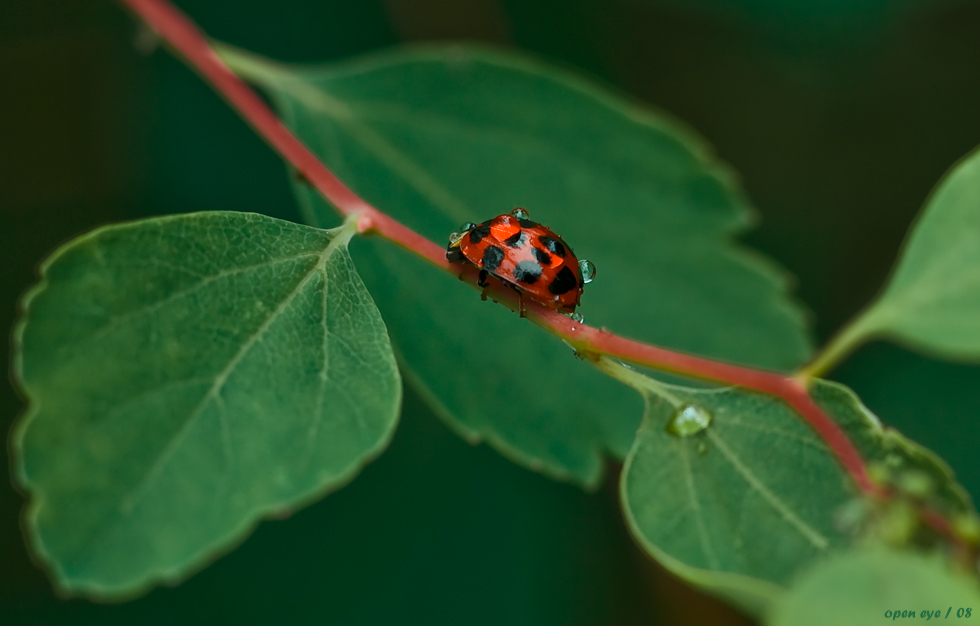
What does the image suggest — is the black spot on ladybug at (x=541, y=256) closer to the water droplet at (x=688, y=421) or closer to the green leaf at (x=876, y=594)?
the water droplet at (x=688, y=421)

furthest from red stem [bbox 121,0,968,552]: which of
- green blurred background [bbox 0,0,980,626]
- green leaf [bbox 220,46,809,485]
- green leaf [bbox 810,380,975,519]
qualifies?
green blurred background [bbox 0,0,980,626]

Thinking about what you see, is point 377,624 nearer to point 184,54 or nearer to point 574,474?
point 574,474

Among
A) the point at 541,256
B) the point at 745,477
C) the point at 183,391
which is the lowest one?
the point at 745,477

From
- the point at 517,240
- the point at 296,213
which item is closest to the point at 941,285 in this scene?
the point at 517,240

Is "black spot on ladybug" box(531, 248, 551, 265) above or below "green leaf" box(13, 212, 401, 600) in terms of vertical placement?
below

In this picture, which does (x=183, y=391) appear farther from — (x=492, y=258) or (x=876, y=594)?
(x=876, y=594)

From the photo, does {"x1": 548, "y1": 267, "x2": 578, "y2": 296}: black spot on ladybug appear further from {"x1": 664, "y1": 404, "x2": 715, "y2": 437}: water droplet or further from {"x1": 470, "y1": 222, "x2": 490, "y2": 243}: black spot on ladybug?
{"x1": 664, "y1": 404, "x2": 715, "y2": 437}: water droplet

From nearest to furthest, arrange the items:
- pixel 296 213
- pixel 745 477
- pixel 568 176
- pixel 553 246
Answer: pixel 745 477 → pixel 553 246 → pixel 568 176 → pixel 296 213
